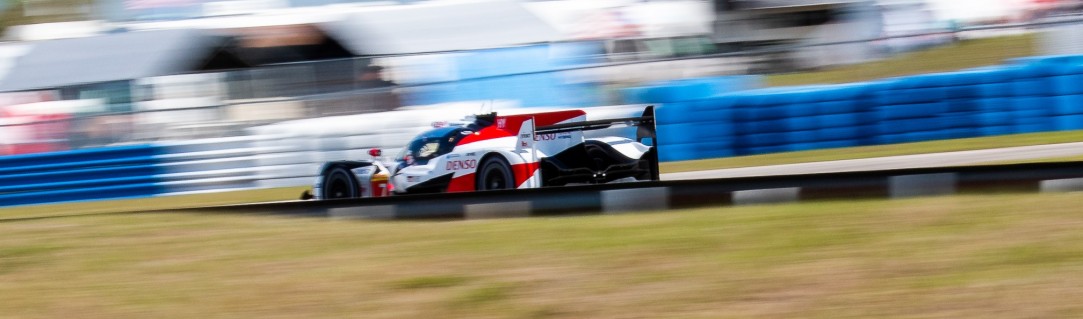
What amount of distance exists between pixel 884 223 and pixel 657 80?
10612 mm

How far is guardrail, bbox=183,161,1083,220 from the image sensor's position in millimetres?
7078

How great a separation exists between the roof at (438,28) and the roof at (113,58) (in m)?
2.56

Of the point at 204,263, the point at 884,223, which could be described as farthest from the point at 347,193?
the point at 884,223

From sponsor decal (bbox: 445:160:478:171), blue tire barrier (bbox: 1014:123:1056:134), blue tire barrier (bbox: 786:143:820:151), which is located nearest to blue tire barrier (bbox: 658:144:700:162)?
Answer: blue tire barrier (bbox: 786:143:820:151)

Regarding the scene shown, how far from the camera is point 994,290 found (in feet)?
16.1

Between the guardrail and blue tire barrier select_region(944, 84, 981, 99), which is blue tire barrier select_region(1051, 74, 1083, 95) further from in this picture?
the guardrail

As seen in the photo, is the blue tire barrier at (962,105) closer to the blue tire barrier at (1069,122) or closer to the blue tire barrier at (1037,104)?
the blue tire barrier at (1037,104)

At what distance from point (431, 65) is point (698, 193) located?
34.8 ft

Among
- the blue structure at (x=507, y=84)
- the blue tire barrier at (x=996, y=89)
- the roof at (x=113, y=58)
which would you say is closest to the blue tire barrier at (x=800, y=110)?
the blue tire barrier at (x=996, y=89)

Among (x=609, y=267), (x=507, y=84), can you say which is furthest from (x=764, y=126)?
(x=609, y=267)

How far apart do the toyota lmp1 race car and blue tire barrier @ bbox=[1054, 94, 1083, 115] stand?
6228mm

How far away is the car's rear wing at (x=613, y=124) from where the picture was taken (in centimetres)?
1000

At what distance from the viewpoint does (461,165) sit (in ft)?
33.4

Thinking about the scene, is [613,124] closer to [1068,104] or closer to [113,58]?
[1068,104]
